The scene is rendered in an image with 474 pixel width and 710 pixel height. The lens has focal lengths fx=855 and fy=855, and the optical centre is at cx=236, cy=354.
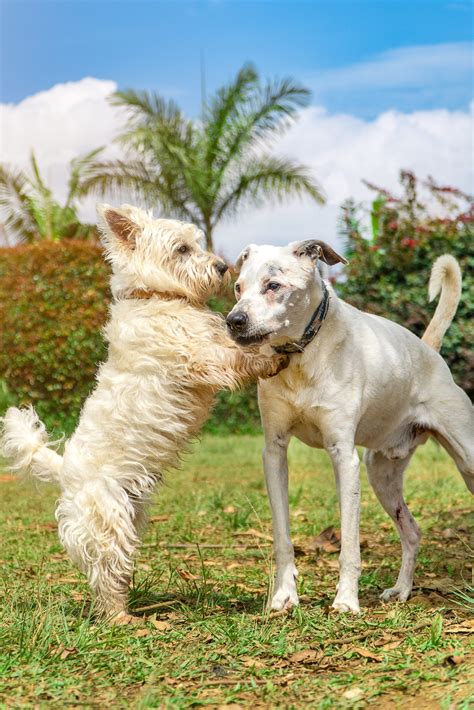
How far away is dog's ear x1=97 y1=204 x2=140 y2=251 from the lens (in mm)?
4660

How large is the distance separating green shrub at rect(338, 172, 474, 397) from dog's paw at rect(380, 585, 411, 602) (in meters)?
8.49

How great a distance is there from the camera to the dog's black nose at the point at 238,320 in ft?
13.3

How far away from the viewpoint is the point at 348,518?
4.37m

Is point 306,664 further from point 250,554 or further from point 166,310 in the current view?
point 250,554

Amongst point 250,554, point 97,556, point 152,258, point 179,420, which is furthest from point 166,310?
point 250,554

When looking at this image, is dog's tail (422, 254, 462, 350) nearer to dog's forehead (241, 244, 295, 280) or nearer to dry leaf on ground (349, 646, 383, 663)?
dog's forehead (241, 244, 295, 280)

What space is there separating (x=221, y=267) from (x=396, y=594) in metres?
2.12

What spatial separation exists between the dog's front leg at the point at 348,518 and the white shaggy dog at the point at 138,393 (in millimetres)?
570

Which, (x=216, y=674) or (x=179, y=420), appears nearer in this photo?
(x=216, y=674)

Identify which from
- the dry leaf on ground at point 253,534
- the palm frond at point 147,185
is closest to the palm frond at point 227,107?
the palm frond at point 147,185

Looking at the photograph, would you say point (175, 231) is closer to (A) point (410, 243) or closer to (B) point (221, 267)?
(B) point (221, 267)

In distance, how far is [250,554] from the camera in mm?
6129

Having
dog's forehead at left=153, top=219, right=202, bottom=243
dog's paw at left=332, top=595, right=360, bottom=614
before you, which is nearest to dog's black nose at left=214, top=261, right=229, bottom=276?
dog's forehead at left=153, top=219, right=202, bottom=243

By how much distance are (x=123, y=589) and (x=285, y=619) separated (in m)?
0.88
